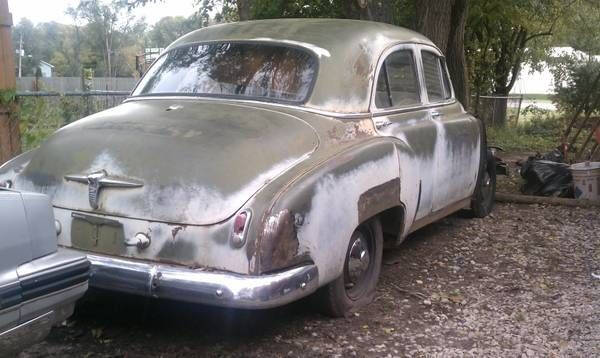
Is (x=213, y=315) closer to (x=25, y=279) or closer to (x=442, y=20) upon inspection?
(x=25, y=279)

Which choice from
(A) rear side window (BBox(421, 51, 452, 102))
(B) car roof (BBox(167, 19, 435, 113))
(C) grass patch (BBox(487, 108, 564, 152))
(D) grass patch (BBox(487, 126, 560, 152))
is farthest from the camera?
(C) grass patch (BBox(487, 108, 564, 152))

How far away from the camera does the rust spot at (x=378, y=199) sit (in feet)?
13.7

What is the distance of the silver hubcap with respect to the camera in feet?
14.3

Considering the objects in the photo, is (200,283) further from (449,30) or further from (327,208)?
(449,30)

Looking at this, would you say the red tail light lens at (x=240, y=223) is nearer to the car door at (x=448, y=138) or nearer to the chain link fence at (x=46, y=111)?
the car door at (x=448, y=138)

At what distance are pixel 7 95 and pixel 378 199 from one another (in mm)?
3822

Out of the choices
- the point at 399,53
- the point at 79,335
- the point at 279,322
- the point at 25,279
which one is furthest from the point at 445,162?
the point at 25,279

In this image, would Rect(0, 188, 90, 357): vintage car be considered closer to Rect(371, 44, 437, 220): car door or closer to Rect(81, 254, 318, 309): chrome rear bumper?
Rect(81, 254, 318, 309): chrome rear bumper

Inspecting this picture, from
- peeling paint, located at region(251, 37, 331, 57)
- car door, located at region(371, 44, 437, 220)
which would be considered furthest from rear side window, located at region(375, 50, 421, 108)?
peeling paint, located at region(251, 37, 331, 57)

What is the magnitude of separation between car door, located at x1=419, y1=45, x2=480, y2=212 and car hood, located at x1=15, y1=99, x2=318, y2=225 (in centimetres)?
179

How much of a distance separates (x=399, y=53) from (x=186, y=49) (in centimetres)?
170

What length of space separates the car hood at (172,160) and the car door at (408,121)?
93 cm

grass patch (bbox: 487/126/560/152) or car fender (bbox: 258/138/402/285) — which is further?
grass patch (bbox: 487/126/560/152)

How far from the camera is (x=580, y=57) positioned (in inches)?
846
